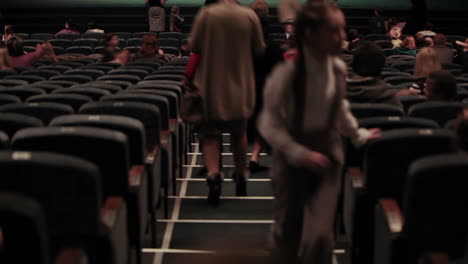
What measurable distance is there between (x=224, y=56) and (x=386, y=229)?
178 cm

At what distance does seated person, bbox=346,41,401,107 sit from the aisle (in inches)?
35.7

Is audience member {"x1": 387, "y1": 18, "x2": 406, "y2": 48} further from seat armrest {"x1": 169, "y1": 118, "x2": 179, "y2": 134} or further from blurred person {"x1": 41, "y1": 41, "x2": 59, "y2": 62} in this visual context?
seat armrest {"x1": 169, "y1": 118, "x2": 179, "y2": 134}

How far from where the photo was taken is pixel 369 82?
3.79 metres

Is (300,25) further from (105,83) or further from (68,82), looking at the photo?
(68,82)

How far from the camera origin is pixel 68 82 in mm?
5227

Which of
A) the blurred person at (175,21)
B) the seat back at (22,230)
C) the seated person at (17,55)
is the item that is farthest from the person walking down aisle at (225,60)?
the blurred person at (175,21)

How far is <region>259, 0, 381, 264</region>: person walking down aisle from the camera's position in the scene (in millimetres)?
2307

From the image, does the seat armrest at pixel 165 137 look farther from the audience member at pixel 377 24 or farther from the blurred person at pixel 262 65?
the audience member at pixel 377 24

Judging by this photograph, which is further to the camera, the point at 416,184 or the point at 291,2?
the point at 291,2

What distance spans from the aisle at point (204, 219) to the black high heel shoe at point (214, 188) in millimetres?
45

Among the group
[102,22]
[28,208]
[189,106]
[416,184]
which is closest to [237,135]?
[189,106]

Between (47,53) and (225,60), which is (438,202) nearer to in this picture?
(225,60)

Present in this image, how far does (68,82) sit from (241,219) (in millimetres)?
2121

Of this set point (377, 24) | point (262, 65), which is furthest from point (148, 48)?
point (377, 24)
